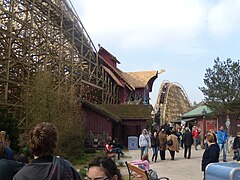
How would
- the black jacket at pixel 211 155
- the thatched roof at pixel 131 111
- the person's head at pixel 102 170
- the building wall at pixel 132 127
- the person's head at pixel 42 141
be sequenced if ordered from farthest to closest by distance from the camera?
1. the building wall at pixel 132 127
2. the thatched roof at pixel 131 111
3. the black jacket at pixel 211 155
4. the person's head at pixel 42 141
5. the person's head at pixel 102 170

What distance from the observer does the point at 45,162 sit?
9.49ft

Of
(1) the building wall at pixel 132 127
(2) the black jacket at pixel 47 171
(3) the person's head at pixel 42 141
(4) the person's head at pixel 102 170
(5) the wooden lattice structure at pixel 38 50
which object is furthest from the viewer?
(1) the building wall at pixel 132 127

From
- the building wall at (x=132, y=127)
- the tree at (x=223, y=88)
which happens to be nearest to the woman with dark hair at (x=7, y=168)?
the building wall at (x=132, y=127)

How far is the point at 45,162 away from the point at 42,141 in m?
0.20

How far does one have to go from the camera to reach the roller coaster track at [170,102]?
52500 mm

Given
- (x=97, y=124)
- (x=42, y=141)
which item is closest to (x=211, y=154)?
(x=42, y=141)

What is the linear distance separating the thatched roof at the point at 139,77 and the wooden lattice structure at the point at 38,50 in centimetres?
1254

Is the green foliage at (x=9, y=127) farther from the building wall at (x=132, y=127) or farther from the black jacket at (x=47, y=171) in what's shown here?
the building wall at (x=132, y=127)

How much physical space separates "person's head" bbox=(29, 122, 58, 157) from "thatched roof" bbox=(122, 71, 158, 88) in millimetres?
40924

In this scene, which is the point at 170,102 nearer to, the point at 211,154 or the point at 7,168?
the point at 211,154

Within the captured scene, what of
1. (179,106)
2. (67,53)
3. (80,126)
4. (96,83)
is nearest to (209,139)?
(80,126)

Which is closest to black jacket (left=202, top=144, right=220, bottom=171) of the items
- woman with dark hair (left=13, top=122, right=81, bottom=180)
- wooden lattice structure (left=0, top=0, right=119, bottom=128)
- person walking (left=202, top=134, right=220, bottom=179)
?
person walking (left=202, top=134, right=220, bottom=179)

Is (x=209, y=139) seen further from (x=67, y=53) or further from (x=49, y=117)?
(x=67, y=53)

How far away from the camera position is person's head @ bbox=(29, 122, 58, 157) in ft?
9.73
